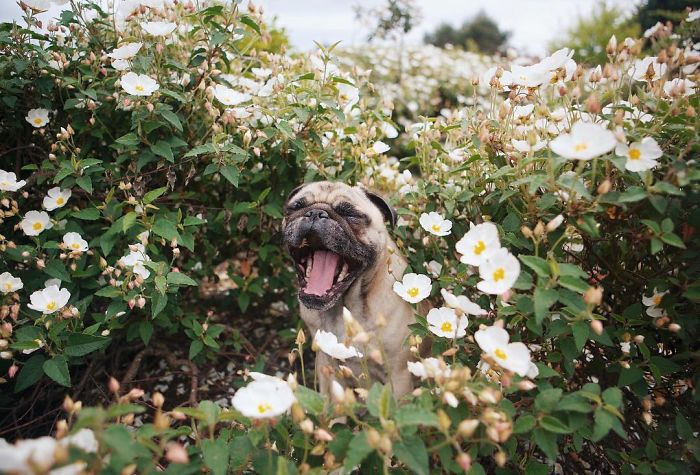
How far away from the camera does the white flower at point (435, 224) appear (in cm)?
209

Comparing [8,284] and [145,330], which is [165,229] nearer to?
[145,330]

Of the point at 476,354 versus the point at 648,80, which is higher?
the point at 648,80

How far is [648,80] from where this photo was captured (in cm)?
187

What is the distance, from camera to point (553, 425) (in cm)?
134

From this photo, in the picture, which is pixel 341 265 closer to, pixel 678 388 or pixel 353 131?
pixel 353 131

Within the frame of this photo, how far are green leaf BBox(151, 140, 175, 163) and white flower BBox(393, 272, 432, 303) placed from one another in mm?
1284

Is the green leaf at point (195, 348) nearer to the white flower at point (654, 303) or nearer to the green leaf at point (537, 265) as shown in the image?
the green leaf at point (537, 265)

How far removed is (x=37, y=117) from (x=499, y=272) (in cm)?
253

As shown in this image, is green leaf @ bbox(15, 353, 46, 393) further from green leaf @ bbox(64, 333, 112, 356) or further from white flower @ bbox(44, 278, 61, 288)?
white flower @ bbox(44, 278, 61, 288)

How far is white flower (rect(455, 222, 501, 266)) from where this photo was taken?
4.87 ft

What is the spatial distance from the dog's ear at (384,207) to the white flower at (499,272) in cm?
103

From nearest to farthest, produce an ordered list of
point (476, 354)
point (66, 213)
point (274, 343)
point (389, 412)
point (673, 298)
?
point (389, 412) < point (673, 298) < point (476, 354) < point (66, 213) < point (274, 343)

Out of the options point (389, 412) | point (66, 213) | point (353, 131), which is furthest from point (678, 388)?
point (66, 213)

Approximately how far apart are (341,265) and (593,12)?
15.7 m
